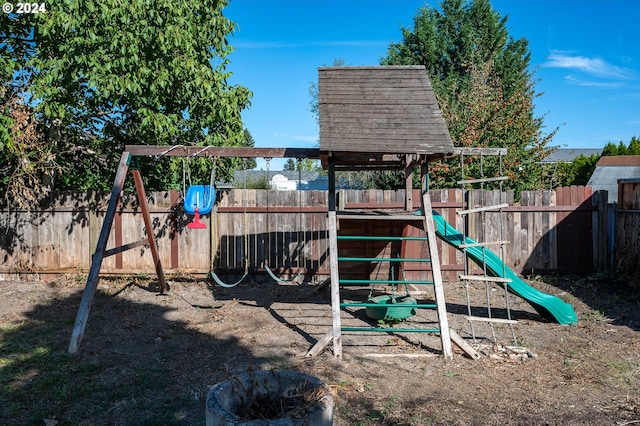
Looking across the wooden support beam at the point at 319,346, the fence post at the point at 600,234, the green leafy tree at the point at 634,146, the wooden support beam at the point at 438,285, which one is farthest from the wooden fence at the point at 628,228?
the green leafy tree at the point at 634,146

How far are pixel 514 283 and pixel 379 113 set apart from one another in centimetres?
282

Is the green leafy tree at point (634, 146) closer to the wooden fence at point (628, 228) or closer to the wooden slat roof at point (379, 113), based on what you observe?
the wooden fence at point (628, 228)

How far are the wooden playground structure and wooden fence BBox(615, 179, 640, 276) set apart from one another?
4.05 metres

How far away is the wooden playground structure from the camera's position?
5.19m

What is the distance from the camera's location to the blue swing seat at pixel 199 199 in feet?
24.1

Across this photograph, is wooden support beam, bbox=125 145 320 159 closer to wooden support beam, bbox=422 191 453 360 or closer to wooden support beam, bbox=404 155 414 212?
wooden support beam, bbox=404 155 414 212

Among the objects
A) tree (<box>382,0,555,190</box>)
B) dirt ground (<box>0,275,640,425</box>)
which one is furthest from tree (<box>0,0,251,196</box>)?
tree (<box>382,0,555,190</box>)

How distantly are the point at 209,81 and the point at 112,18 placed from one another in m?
1.73

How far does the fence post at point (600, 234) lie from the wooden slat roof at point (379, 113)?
488 cm

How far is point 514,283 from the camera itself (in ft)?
20.3

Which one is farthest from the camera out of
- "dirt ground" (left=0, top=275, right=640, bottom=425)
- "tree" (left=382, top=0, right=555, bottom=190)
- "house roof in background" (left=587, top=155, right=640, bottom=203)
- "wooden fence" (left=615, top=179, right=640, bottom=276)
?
"house roof in background" (left=587, top=155, right=640, bottom=203)

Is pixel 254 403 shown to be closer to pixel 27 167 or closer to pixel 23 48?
pixel 27 167

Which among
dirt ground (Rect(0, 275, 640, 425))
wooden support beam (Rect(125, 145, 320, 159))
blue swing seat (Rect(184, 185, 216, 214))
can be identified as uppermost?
wooden support beam (Rect(125, 145, 320, 159))

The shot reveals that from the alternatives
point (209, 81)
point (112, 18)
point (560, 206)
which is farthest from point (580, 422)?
point (112, 18)
